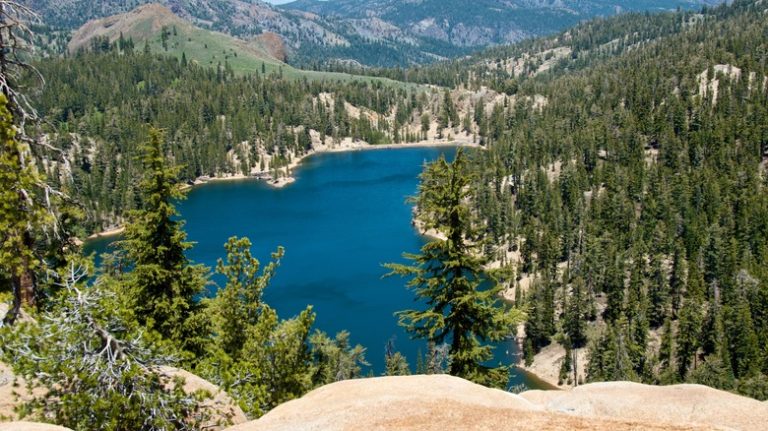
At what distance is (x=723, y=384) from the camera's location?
89875mm

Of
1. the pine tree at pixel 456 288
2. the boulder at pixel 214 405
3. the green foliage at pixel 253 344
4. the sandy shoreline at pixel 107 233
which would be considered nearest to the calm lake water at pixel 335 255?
the sandy shoreline at pixel 107 233

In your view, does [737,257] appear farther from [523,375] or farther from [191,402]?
[191,402]

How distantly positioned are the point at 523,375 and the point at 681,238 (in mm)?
62598

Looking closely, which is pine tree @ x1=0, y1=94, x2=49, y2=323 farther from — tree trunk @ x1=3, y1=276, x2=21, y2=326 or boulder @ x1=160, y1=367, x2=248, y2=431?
boulder @ x1=160, y1=367, x2=248, y2=431

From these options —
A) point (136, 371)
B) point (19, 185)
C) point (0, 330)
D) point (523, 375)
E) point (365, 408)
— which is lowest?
point (523, 375)

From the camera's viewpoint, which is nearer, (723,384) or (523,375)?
(723,384)

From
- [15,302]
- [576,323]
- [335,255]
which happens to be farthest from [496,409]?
[335,255]

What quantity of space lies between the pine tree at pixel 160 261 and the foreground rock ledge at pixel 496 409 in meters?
11.4

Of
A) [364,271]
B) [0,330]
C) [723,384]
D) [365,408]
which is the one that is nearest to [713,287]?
[723,384]

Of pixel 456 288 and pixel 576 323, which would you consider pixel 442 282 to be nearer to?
pixel 456 288

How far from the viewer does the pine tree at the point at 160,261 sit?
31.5 m

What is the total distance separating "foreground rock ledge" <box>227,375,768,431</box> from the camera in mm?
18531

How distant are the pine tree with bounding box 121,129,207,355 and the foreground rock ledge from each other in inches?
451

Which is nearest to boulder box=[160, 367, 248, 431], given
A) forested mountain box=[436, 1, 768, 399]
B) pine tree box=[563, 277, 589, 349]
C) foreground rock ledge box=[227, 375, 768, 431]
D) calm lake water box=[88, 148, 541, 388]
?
foreground rock ledge box=[227, 375, 768, 431]
